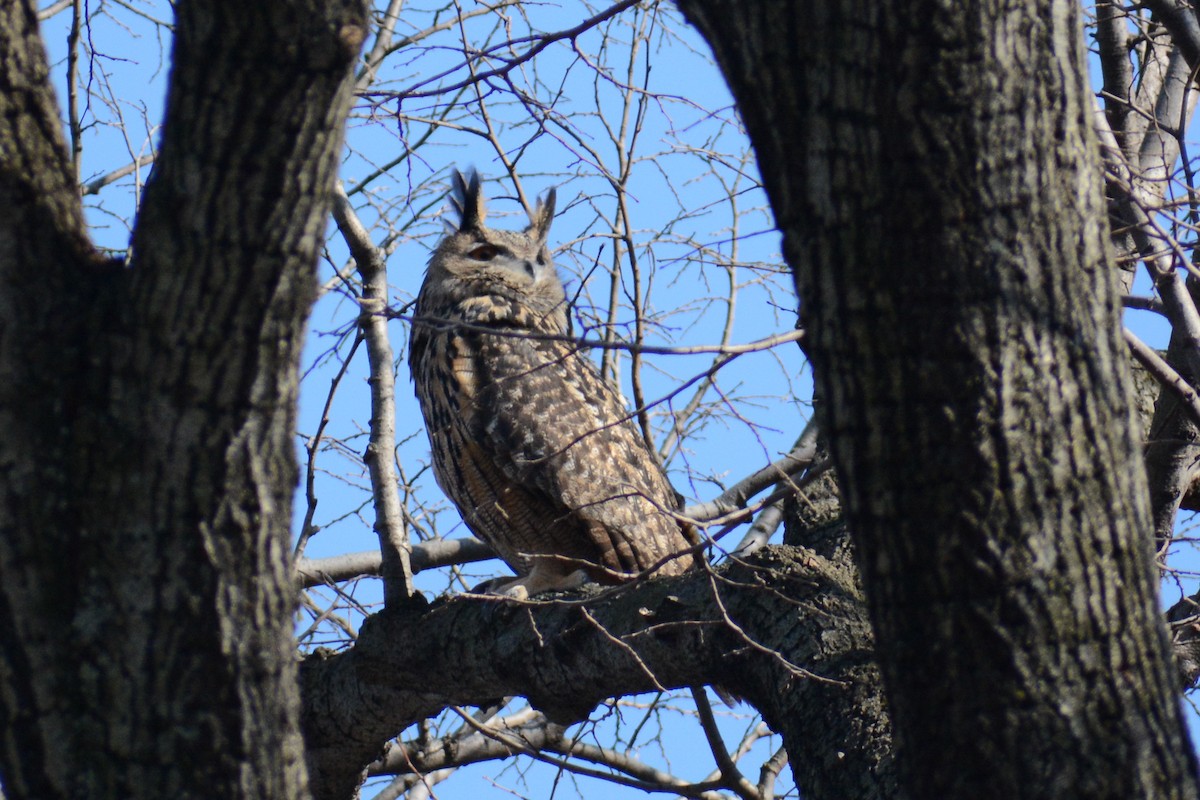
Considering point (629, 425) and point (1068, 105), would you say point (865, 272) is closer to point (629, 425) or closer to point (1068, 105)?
point (1068, 105)

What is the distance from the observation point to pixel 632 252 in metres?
3.79

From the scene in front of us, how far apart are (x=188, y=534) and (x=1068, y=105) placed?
1141mm

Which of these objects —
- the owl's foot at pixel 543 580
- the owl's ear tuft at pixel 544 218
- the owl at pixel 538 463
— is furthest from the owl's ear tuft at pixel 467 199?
the owl's foot at pixel 543 580

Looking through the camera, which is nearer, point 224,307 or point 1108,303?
point 224,307

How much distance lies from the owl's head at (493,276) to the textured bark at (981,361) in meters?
3.72

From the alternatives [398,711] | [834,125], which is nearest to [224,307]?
[834,125]

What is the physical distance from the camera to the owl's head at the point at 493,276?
17.5 ft

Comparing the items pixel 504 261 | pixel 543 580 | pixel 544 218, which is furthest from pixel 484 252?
pixel 543 580

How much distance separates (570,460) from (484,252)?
1467mm

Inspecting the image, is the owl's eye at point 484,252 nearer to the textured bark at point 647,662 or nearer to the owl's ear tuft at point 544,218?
the owl's ear tuft at point 544,218

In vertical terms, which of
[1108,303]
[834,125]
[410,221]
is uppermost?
[410,221]

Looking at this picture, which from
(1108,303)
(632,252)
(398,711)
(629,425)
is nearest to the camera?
(1108,303)

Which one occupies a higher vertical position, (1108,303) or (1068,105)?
(1068,105)

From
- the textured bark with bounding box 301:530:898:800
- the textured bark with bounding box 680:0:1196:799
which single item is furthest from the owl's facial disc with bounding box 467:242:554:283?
the textured bark with bounding box 680:0:1196:799
